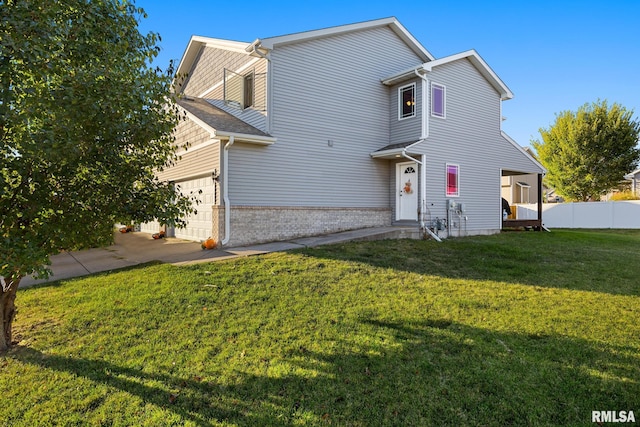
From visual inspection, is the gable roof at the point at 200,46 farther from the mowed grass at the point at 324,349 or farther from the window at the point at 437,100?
the mowed grass at the point at 324,349

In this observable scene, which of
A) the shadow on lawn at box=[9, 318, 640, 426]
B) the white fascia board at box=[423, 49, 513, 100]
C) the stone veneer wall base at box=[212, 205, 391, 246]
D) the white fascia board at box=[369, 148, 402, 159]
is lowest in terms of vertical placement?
the shadow on lawn at box=[9, 318, 640, 426]

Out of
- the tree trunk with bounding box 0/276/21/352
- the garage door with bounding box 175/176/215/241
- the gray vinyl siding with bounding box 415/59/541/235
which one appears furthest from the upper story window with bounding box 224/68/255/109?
the tree trunk with bounding box 0/276/21/352

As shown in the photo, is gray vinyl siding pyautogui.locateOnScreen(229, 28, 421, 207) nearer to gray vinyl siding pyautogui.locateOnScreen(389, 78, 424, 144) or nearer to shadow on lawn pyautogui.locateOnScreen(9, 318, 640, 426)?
gray vinyl siding pyautogui.locateOnScreen(389, 78, 424, 144)

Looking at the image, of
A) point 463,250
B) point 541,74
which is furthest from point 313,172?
point 541,74

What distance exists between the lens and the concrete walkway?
8992 mm

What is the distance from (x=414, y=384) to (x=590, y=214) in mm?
26159

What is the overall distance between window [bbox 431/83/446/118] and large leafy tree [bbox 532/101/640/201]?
2050cm

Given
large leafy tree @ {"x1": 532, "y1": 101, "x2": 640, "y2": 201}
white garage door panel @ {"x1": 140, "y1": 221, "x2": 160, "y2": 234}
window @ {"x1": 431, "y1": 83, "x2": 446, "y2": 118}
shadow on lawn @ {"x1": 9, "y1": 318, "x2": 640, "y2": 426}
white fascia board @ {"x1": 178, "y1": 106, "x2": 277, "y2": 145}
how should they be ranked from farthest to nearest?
large leafy tree @ {"x1": 532, "y1": 101, "x2": 640, "y2": 201}
white garage door panel @ {"x1": 140, "y1": 221, "x2": 160, "y2": 234}
window @ {"x1": 431, "y1": 83, "x2": 446, "y2": 118}
white fascia board @ {"x1": 178, "y1": 106, "x2": 277, "y2": 145}
shadow on lawn @ {"x1": 9, "y1": 318, "x2": 640, "y2": 426}

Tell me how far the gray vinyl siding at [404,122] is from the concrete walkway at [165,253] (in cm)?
356

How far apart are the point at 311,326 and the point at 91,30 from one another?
4350mm

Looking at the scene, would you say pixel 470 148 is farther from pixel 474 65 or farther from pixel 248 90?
pixel 248 90

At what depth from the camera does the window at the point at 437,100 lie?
13370 mm

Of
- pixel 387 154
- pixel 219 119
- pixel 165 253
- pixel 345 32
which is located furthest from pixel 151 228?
pixel 345 32

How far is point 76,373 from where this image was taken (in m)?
4.03
